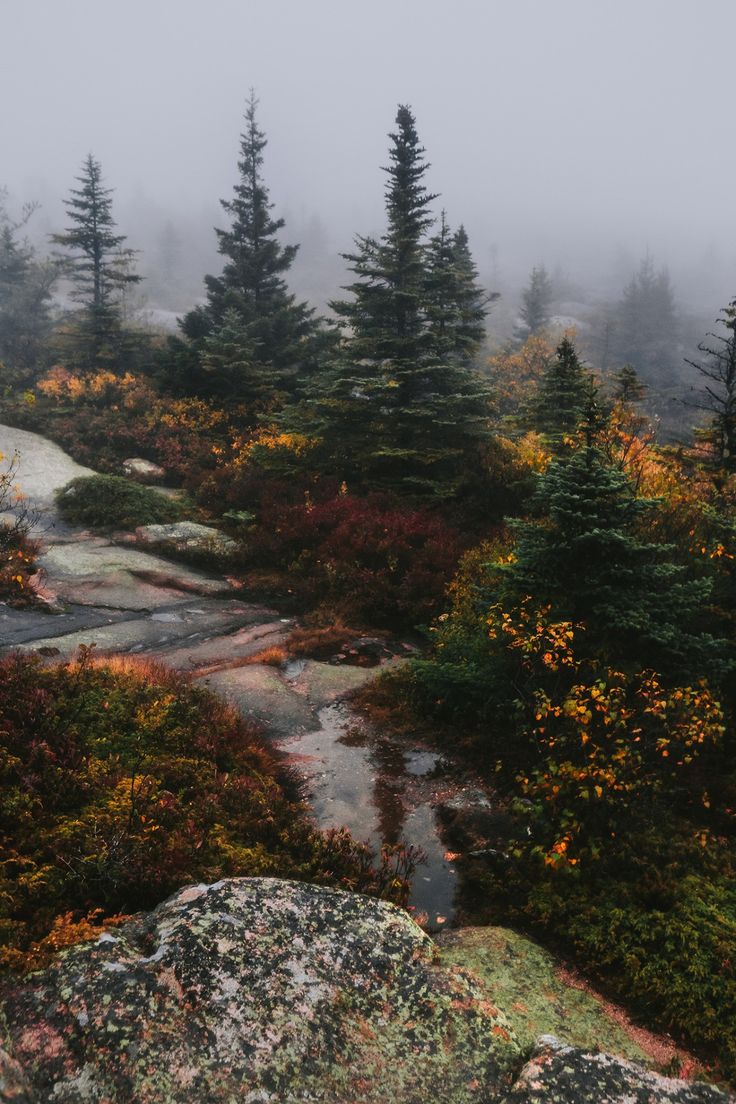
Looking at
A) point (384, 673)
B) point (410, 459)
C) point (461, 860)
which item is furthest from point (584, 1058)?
point (410, 459)

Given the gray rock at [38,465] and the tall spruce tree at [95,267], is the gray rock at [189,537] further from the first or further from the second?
the tall spruce tree at [95,267]

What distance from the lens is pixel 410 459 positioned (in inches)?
663

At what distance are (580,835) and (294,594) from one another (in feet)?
28.5

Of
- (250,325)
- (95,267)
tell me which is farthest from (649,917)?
(95,267)

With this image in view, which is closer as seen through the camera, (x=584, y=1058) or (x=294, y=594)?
(x=584, y=1058)

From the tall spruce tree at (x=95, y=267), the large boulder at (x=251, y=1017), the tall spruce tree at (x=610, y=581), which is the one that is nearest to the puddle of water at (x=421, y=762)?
the tall spruce tree at (x=610, y=581)

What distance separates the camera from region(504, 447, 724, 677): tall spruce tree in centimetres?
723

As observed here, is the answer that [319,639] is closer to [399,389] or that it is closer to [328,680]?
[328,680]

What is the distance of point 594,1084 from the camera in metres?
3.20

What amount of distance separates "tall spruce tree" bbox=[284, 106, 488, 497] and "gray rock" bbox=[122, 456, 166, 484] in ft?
16.7

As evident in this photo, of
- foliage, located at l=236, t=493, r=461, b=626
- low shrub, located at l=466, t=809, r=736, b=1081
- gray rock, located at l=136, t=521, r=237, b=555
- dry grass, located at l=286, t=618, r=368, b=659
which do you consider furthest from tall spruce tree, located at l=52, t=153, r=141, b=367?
low shrub, located at l=466, t=809, r=736, b=1081

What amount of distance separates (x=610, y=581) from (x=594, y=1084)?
5.38 meters

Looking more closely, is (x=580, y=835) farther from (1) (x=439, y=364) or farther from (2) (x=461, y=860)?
(1) (x=439, y=364)

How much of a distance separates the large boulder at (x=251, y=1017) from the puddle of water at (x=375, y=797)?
5.08ft
